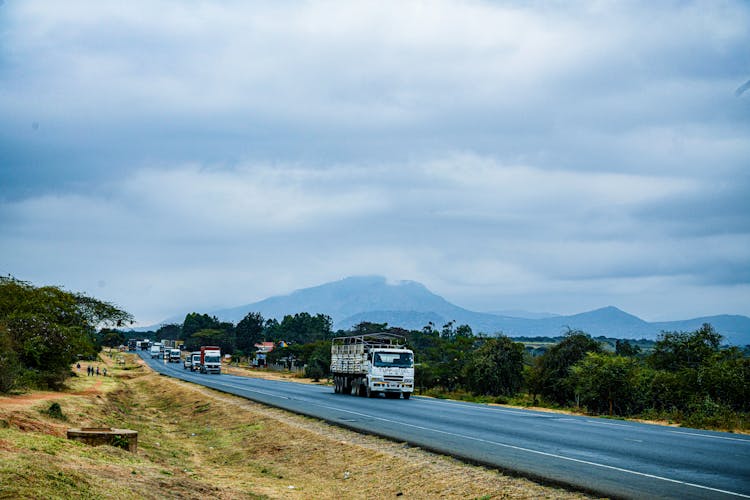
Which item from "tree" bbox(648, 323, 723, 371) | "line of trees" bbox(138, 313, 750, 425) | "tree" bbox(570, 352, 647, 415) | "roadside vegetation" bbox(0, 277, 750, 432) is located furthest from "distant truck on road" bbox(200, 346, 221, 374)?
"tree" bbox(570, 352, 647, 415)

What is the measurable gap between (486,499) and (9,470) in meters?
7.01

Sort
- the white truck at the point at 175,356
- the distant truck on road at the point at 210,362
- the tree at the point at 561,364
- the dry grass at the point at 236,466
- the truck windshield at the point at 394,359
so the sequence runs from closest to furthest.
Answer: the dry grass at the point at 236,466 → the truck windshield at the point at 394,359 → the tree at the point at 561,364 → the distant truck on road at the point at 210,362 → the white truck at the point at 175,356

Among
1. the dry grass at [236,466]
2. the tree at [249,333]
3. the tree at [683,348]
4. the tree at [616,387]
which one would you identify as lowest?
the dry grass at [236,466]

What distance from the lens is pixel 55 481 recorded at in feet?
31.8

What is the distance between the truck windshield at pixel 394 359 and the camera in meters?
39.3

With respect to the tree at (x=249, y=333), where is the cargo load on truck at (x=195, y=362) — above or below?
below

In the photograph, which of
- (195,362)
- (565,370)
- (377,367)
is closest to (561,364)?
(565,370)

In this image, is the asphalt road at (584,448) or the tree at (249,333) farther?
the tree at (249,333)

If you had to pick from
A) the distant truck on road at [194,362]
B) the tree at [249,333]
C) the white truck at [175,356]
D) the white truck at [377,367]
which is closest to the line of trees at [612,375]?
the white truck at [377,367]

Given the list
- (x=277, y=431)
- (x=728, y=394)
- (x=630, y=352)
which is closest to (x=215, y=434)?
(x=277, y=431)

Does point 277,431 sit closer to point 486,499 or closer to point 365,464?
point 365,464

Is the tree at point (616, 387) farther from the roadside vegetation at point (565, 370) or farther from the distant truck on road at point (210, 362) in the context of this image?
the distant truck on road at point (210, 362)

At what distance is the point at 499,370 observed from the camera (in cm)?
4766

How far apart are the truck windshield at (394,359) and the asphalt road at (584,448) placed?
9883mm
